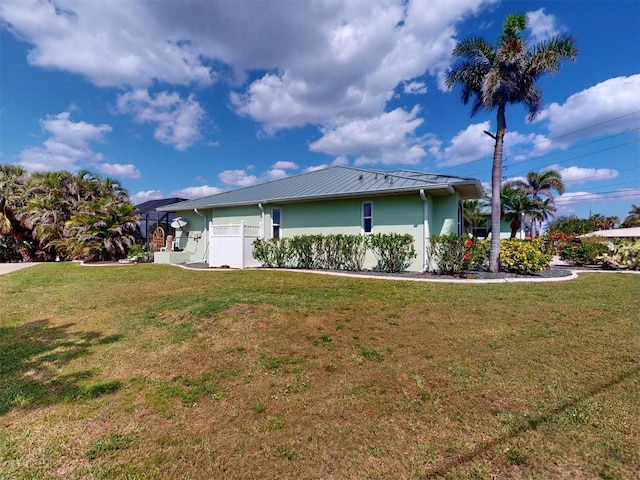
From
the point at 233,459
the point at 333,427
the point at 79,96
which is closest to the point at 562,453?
the point at 333,427

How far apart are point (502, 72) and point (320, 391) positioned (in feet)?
40.6

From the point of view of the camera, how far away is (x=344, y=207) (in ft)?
42.1

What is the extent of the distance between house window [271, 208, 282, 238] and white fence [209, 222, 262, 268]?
2.91 feet

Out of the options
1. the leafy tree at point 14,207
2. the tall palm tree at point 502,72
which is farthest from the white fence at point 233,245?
the leafy tree at point 14,207

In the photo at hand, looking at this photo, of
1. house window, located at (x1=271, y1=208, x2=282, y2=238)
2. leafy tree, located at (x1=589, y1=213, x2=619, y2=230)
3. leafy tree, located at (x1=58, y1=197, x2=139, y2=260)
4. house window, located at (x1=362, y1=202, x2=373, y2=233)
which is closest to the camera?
house window, located at (x1=362, y1=202, x2=373, y2=233)

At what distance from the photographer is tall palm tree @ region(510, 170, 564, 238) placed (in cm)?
2952

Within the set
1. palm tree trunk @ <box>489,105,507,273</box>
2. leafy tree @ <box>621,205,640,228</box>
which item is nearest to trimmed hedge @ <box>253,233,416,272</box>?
palm tree trunk @ <box>489,105,507,273</box>

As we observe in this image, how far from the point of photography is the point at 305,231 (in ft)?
45.1

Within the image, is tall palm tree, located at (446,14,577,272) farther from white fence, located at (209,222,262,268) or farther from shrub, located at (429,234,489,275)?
white fence, located at (209,222,262,268)

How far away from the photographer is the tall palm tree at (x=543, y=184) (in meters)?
29.5

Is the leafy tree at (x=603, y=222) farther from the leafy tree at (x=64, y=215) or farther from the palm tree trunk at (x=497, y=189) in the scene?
the leafy tree at (x=64, y=215)

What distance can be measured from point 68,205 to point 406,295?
21514 millimetres

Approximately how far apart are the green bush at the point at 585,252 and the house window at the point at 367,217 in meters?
10.8

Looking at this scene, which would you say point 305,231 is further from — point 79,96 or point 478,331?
point 79,96
